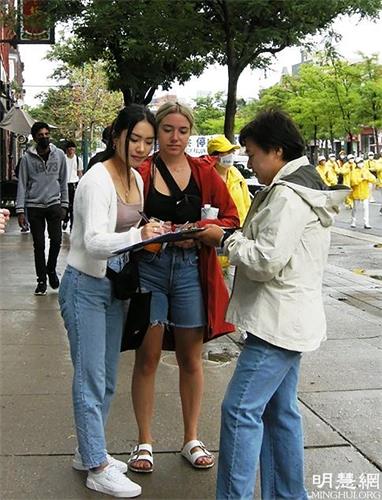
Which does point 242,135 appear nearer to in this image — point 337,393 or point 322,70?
point 337,393

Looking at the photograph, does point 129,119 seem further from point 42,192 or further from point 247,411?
point 42,192

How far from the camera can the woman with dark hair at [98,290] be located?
3251mm

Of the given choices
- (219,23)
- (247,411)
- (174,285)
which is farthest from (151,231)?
(219,23)

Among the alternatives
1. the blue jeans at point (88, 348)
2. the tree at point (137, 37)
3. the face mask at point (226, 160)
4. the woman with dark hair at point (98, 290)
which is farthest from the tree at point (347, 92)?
the blue jeans at point (88, 348)

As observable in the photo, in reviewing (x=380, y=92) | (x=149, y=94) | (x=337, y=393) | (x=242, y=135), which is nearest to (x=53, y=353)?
(x=337, y=393)

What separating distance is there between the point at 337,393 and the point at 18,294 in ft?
14.4

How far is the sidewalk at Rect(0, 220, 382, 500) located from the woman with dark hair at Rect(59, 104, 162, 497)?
16 centimetres

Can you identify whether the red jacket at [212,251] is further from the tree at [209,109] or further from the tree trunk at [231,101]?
the tree at [209,109]

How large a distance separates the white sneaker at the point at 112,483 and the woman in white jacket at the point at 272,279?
557mm

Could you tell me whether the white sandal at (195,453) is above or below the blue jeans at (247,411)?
below

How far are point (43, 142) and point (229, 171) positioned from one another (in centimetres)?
248

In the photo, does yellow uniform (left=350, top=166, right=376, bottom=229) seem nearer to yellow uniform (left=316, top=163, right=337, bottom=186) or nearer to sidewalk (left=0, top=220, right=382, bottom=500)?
yellow uniform (left=316, top=163, right=337, bottom=186)

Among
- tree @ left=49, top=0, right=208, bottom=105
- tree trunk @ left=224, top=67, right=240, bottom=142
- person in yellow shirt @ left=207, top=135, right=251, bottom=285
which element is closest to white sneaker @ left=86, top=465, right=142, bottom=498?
person in yellow shirt @ left=207, top=135, right=251, bottom=285

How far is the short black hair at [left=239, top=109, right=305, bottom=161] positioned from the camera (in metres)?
2.88
